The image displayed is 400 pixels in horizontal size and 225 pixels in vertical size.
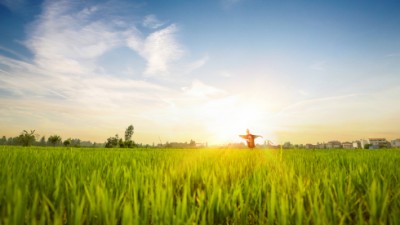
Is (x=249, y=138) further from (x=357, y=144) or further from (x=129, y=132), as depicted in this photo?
(x=357, y=144)

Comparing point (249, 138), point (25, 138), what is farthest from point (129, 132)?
point (249, 138)

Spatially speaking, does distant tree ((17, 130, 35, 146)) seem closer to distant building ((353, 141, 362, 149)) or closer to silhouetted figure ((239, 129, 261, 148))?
silhouetted figure ((239, 129, 261, 148))

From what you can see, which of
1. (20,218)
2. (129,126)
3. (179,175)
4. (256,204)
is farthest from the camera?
(129,126)

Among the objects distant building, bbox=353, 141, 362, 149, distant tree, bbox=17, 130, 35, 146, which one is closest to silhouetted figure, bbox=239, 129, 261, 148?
distant tree, bbox=17, 130, 35, 146

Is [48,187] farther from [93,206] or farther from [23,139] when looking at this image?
[23,139]

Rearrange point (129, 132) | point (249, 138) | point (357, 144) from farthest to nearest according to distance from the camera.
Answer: point (357, 144)
point (129, 132)
point (249, 138)

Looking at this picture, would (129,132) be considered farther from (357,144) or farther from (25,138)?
(357,144)

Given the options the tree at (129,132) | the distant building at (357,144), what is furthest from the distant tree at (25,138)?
the distant building at (357,144)

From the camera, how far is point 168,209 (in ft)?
4.78

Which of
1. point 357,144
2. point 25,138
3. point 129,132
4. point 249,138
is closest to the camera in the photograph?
point 249,138

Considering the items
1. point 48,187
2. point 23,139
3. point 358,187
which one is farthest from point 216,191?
point 23,139

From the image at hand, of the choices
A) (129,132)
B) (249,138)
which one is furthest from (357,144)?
(249,138)

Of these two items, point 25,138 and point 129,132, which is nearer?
point 25,138

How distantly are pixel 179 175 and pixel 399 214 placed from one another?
6.80 ft
